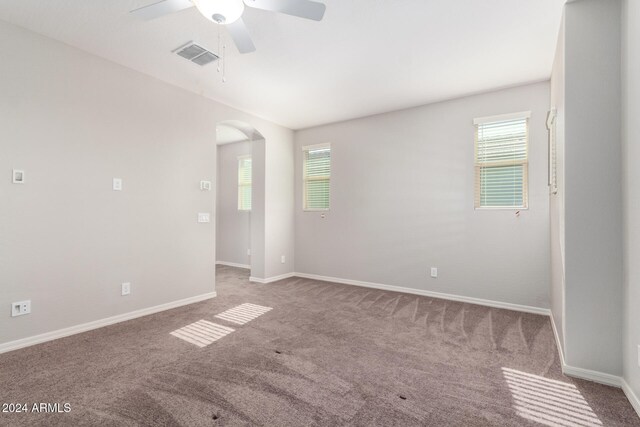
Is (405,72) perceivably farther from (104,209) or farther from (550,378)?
(104,209)

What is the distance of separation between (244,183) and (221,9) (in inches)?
200

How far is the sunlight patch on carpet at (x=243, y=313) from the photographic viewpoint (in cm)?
335

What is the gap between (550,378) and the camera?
2174 mm

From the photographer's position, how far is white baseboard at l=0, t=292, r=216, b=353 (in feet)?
8.42

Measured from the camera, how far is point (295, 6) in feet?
5.95

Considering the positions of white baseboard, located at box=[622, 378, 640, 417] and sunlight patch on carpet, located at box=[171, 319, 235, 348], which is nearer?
white baseboard, located at box=[622, 378, 640, 417]

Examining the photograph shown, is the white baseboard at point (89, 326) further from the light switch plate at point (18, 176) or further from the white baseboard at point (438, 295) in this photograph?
the white baseboard at point (438, 295)

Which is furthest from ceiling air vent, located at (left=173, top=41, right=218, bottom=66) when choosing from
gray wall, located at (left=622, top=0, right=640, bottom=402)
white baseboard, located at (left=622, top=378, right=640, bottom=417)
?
white baseboard, located at (left=622, top=378, right=640, bottom=417)

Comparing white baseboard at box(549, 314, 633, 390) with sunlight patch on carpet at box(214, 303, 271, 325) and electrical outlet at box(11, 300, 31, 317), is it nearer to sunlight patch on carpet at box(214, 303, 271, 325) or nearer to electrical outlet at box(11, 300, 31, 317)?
sunlight patch on carpet at box(214, 303, 271, 325)

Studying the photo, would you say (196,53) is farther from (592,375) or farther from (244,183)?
(592,375)

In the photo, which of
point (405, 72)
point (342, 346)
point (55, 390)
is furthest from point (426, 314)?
point (55, 390)

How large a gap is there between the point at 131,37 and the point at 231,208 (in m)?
4.41

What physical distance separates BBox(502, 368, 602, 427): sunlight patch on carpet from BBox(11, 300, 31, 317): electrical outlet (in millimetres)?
3832

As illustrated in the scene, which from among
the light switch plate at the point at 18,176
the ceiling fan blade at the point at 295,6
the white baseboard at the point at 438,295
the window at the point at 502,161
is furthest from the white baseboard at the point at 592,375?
the light switch plate at the point at 18,176
